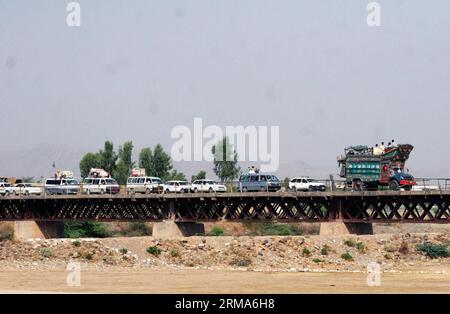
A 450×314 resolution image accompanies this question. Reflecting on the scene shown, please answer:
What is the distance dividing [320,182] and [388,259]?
16467mm

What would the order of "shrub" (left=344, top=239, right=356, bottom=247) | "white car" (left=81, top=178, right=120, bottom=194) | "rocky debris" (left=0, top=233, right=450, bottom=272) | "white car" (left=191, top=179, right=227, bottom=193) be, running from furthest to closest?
"white car" (left=81, top=178, right=120, bottom=194) → "white car" (left=191, top=179, right=227, bottom=193) → "shrub" (left=344, top=239, right=356, bottom=247) → "rocky debris" (left=0, top=233, right=450, bottom=272)

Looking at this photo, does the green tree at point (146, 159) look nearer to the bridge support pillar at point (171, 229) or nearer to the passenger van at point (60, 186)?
the passenger van at point (60, 186)

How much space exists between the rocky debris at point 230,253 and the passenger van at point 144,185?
16.6 m

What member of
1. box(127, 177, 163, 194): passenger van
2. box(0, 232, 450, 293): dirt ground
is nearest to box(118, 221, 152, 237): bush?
box(127, 177, 163, 194): passenger van

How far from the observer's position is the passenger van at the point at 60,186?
9806cm

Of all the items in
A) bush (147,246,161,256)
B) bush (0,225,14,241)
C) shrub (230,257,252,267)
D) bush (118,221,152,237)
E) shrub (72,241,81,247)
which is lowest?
bush (118,221,152,237)

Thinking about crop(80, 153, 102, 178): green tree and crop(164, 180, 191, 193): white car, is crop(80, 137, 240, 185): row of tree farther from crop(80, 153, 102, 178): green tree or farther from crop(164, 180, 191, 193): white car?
crop(164, 180, 191, 193): white car

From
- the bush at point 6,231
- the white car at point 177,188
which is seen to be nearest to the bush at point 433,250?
the white car at point 177,188

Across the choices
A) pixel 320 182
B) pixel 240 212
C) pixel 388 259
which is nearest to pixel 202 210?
pixel 240 212

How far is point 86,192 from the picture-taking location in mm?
98875

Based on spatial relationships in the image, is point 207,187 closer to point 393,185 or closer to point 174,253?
point 393,185

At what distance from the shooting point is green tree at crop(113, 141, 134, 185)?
554ft

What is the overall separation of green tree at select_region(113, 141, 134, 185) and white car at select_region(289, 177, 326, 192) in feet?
261

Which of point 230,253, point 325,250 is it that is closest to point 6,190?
point 230,253
